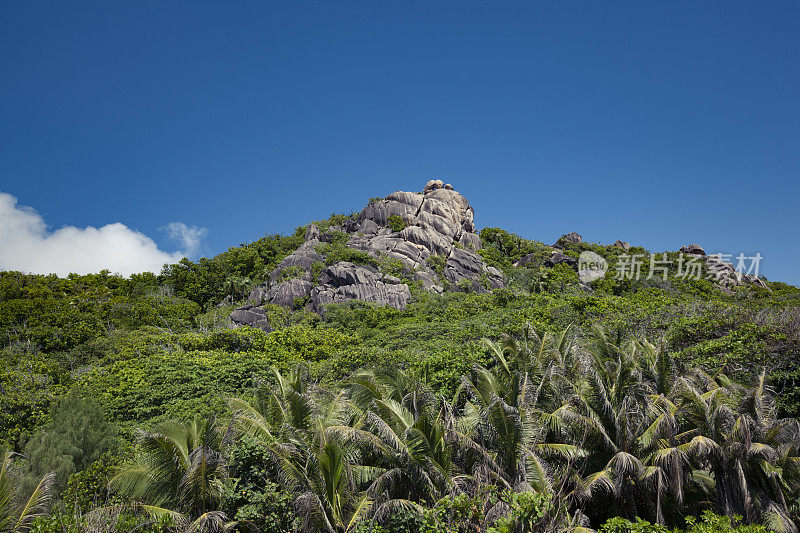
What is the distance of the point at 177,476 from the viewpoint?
10.4 meters

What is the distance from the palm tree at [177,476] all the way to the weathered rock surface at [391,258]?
110 feet

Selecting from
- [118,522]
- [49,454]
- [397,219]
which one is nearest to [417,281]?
[397,219]

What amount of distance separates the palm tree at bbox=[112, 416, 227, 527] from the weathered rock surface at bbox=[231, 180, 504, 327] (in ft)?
110

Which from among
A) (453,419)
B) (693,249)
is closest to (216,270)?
(453,419)

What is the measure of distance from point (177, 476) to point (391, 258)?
46654mm

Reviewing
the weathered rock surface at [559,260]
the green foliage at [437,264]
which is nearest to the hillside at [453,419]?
the green foliage at [437,264]

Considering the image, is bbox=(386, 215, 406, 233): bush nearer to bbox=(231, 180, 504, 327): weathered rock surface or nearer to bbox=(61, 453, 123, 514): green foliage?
bbox=(231, 180, 504, 327): weathered rock surface

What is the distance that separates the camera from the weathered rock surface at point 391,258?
47.9m

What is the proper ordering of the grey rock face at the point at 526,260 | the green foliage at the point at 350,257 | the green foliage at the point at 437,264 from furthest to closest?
the grey rock face at the point at 526,260
the green foliage at the point at 437,264
the green foliage at the point at 350,257

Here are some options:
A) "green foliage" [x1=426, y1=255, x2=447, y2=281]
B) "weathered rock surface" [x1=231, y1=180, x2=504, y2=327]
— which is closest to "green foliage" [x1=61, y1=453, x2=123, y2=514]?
"weathered rock surface" [x1=231, y1=180, x2=504, y2=327]

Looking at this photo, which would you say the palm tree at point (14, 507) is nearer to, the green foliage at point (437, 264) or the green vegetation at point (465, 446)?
the green vegetation at point (465, 446)

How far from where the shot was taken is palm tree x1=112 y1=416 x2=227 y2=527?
32.9 feet

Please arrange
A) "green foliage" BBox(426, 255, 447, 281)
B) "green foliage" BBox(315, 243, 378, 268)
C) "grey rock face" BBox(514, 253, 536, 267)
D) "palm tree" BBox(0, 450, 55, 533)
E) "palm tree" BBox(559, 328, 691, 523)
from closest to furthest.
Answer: "palm tree" BBox(0, 450, 55, 533)
"palm tree" BBox(559, 328, 691, 523)
"green foliage" BBox(315, 243, 378, 268)
"green foliage" BBox(426, 255, 447, 281)
"grey rock face" BBox(514, 253, 536, 267)
